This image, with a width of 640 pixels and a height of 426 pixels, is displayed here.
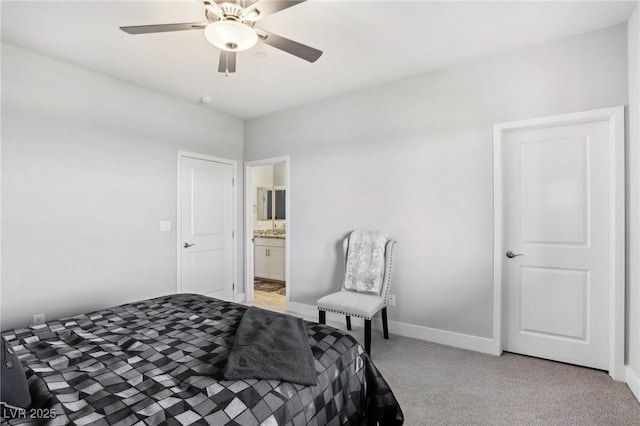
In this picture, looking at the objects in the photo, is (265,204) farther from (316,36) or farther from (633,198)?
(633,198)

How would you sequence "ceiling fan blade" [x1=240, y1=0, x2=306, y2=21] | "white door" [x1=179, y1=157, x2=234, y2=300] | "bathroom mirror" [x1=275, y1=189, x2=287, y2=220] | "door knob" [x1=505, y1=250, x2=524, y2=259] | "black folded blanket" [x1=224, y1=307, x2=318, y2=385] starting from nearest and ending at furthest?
1. "black folded blanket" [x1=224, y1=307, x2=318, y2=385]
2. "ceiling fan blade" [x1=240, y1=0, x2=306, y2=21]
3. "door knob" [x1=505, y1=250, x2=524, y2=259]
4. "white door" [x1=179, y1=157, x2=234, y2=300]
5. "bathroom mirror" [x1=275, y1=189, x2=287, y2=220]

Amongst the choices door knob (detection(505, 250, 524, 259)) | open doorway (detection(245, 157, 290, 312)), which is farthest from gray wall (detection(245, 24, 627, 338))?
open doorway (detection(245, 157, 290, 312))

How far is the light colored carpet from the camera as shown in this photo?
1.98m

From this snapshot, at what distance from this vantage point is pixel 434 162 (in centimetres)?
319

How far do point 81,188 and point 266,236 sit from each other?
3.35 m

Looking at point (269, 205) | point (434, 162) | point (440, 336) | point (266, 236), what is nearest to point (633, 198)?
point (434, 162)

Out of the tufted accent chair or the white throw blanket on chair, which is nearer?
the tufted accent chair

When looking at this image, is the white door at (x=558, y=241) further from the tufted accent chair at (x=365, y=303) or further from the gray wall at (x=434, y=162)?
the tufted accent chair at (x=365, y=303)

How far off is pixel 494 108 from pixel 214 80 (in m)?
2.77

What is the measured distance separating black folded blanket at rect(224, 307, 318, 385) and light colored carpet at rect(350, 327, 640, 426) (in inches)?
37.1

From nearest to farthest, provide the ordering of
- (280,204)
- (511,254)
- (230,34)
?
1. (230,34)
2. (511,254)
3. (280,204)

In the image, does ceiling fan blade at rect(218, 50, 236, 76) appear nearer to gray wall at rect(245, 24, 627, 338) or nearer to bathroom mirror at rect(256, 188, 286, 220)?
gray wall at rect(245, 24, 627, 338)

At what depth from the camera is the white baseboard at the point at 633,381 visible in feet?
7.05

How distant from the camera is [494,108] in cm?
290
